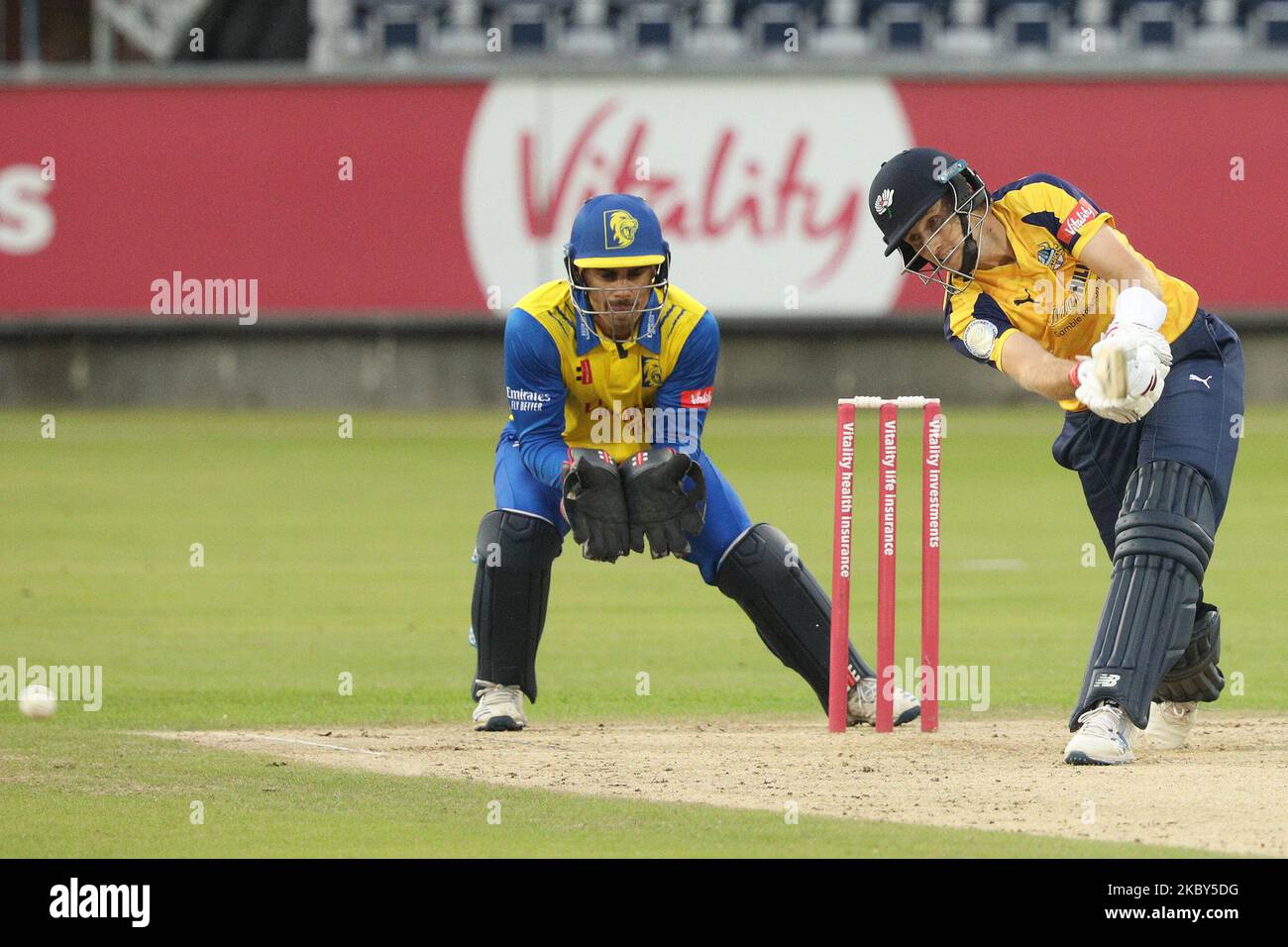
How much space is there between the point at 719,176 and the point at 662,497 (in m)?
16.4

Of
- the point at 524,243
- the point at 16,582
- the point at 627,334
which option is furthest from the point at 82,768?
the point at 524,243

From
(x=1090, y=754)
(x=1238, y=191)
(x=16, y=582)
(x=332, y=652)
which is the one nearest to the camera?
(x=1090, y=754)

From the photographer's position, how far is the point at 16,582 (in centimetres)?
1321

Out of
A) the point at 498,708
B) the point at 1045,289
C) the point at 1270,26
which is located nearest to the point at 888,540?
the point at 1045,289

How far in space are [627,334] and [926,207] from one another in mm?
1337

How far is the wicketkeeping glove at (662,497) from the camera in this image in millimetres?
7906

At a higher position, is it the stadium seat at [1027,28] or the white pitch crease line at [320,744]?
the stadium seat at [1027,28]

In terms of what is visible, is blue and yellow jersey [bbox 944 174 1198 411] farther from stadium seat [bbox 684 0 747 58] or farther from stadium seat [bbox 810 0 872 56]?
stadium seat [bbox 684 0 747 58]

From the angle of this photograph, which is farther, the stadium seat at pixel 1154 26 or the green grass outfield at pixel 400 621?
the stadium seat at pixel 1154 26

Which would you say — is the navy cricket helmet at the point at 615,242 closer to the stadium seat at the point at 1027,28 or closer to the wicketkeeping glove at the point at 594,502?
the wicketkeeping glove at the point at 594,502

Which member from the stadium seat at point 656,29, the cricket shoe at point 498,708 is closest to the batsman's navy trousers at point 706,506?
the cricket shoe at point 498,708

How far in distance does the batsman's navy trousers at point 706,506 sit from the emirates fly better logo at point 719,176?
615 inches

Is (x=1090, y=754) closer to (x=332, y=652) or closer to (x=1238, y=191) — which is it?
(x=332, y=652)

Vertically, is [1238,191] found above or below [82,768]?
above
